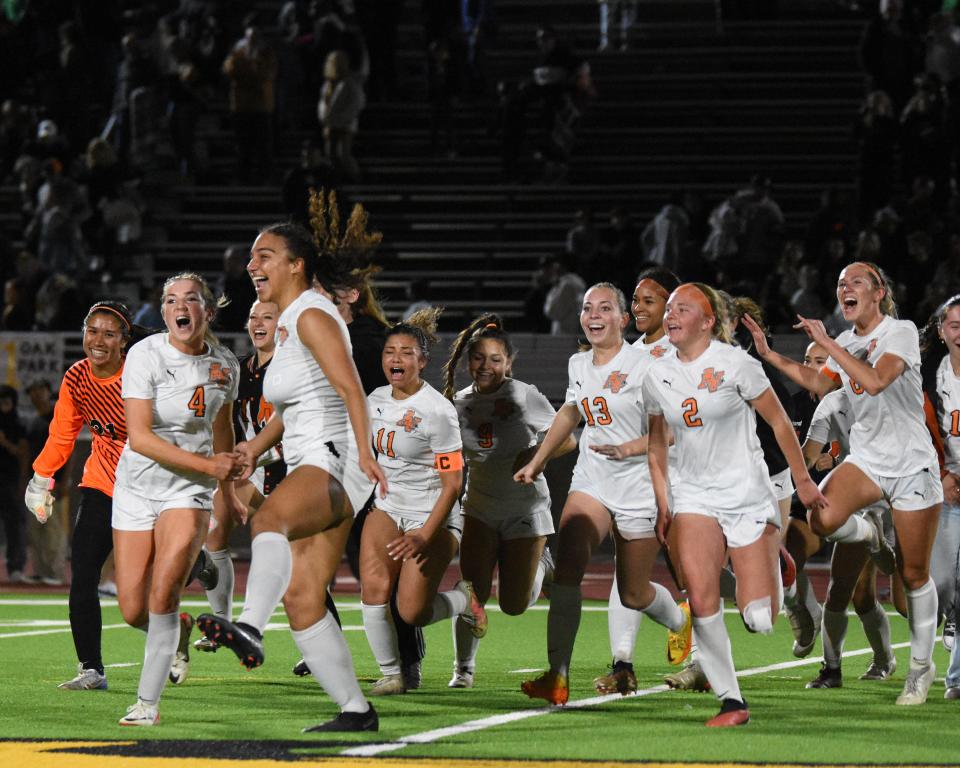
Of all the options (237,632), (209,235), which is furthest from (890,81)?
(237,632)

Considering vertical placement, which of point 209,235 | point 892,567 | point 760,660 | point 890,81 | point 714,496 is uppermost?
point 890,81

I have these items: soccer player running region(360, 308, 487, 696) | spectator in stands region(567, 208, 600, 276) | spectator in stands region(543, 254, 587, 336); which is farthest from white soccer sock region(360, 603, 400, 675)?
spectator in stands region(567, 208, 600, 276)

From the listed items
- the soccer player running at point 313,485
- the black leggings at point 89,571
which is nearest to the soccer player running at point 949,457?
the soccer player running at point 313,485

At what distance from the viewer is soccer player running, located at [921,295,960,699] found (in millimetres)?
10367

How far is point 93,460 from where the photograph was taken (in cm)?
1048

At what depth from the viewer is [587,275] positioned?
23250 millimetres

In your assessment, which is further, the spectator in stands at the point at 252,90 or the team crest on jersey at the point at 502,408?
the spectator in stands at the point at 252,90

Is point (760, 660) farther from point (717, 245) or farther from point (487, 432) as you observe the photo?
point (717, 245)

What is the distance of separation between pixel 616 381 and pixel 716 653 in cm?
202

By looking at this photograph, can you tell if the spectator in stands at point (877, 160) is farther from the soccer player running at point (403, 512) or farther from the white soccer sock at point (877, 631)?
the soccer player running at point (403, 512)

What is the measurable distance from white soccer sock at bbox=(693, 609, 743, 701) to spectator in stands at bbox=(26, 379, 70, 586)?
1149cm

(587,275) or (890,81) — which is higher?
(890,81)

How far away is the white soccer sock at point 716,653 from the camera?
28.5 ft

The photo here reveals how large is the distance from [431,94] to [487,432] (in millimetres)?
16473
